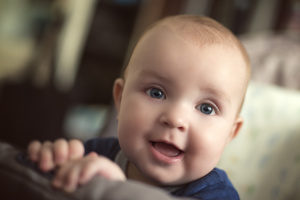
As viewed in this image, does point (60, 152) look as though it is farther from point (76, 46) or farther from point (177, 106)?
point (76, 46)

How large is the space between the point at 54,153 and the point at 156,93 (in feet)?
0.48

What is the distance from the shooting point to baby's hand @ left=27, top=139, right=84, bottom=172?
0.37 metres

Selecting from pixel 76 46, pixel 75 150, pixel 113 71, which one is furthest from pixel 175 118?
pixel 76 46

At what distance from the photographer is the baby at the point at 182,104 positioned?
1.45ft

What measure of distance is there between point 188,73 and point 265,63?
33.2 inches

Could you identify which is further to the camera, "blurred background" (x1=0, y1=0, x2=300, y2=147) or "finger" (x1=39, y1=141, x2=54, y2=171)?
"blurred background" (x1=0, y1=0, x2=300, y2=147)

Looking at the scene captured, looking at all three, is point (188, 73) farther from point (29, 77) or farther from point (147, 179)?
point (29, 77)

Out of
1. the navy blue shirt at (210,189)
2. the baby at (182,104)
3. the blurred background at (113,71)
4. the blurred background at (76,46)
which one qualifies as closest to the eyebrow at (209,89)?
the baby at (182,104)

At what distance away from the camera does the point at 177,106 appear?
1.43 ft

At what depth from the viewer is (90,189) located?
1.05 feet

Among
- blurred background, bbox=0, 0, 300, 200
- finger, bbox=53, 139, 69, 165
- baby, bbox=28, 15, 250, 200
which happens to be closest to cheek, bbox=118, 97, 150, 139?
baby, bbox=28, 15, 250, 200

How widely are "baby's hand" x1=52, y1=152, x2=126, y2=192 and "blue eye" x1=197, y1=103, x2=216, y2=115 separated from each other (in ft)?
0.48

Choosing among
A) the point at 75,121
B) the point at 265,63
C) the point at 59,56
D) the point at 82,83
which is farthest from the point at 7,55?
the point at 265,63

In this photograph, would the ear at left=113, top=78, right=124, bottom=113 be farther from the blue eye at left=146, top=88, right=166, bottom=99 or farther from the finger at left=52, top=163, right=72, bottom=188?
Answer: the finger at left=52, top=163, right=72, bottom=188
